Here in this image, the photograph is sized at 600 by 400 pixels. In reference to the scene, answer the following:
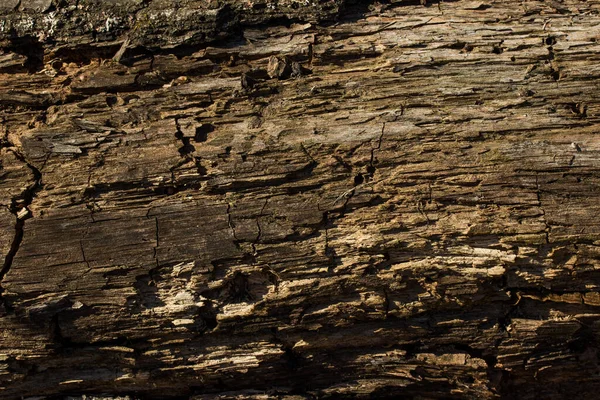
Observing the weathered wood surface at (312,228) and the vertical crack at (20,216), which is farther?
the vertical crack at (20,216)

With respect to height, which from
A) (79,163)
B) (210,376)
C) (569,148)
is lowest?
(210,376)

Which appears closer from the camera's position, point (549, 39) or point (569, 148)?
point (569, 148)

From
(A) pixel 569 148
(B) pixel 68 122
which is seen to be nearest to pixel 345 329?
(A) pixel 569 148

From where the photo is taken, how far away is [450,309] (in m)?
3.47

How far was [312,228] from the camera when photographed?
344cm

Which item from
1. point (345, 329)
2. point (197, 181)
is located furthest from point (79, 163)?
point (345, 329)

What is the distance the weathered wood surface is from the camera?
3389mm

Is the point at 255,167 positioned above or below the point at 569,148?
above

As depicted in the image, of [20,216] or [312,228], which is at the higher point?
[20,216]

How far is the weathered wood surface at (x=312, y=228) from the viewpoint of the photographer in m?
3.39

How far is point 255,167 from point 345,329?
3.72 ft

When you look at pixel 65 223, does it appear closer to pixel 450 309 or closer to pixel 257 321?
pixel 257 321

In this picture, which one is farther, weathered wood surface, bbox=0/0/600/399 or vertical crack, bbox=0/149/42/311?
vertical crack, bbox=0/149/42/311

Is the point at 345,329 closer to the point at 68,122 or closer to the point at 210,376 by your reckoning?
the point at 210,376
